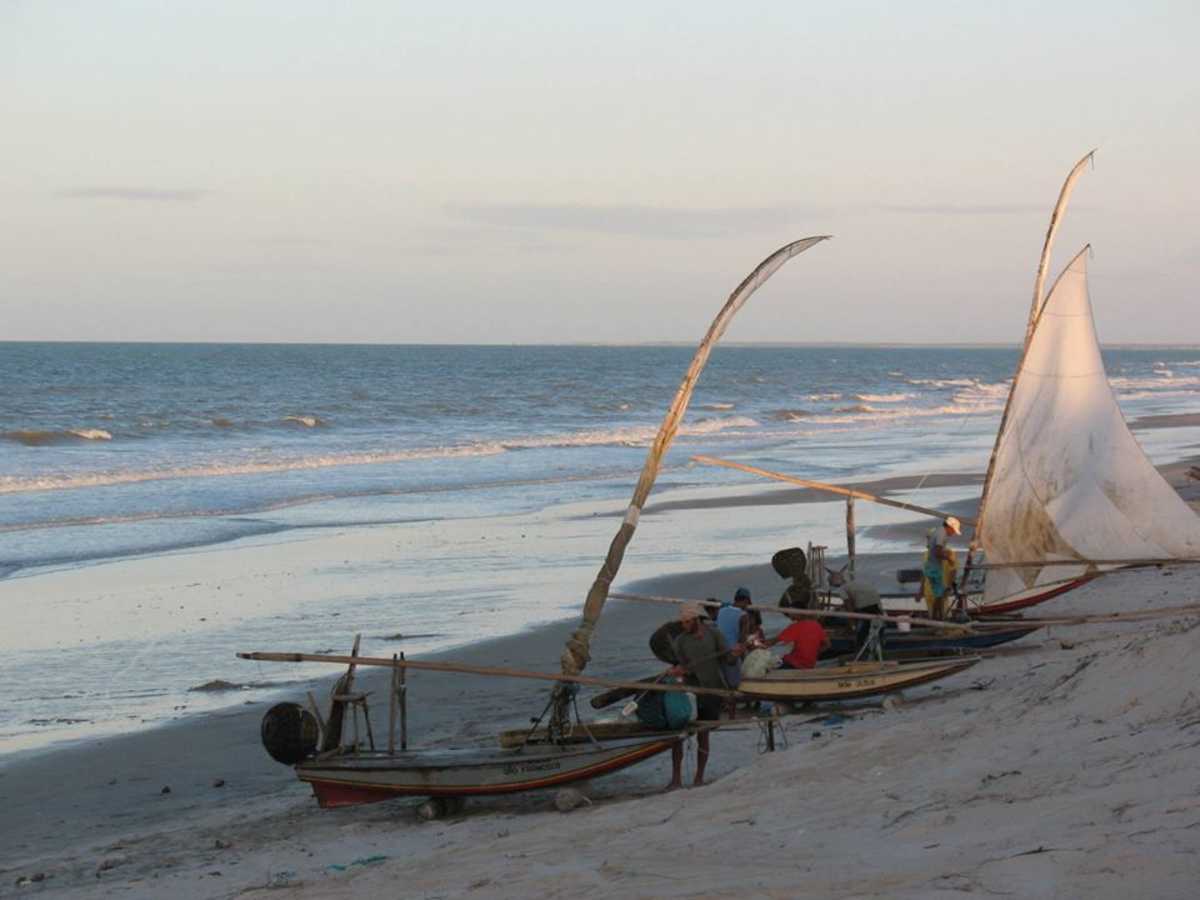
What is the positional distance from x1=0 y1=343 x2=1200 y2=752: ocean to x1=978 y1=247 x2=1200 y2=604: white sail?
5.32 m

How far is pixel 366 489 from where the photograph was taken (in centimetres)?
3328

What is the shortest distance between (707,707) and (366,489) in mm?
23088

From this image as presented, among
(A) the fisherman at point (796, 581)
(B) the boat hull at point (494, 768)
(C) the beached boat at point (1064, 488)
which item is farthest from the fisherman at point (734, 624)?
(C) the beached boat at point (1064, 488)

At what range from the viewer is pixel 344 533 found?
25.4m

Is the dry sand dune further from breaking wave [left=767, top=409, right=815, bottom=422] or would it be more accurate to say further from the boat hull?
breaking wave [left=767, top=409, right=815, bottom=422]

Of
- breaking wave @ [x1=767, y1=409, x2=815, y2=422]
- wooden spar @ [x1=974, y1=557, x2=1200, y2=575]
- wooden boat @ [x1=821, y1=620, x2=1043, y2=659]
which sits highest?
breaking wave @ [x1=767, y1=409, x2=815, y2=422]

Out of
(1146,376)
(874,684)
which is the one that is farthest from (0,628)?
(1146,376)

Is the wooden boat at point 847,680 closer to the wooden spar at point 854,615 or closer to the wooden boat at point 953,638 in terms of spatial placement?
the wooden spar at point 854,615

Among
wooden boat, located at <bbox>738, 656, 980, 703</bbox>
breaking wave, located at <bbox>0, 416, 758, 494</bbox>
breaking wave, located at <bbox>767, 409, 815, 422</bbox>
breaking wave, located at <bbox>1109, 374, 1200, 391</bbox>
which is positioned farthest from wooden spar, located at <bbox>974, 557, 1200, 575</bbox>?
breaking wave, located at <bbox>1109, 374, 1200, 391</bbox>

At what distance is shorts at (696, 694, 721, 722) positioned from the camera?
36.0 feet

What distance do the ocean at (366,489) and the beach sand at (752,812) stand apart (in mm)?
1918

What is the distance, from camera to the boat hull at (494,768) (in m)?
10.1

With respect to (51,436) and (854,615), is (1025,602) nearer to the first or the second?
(854,615)

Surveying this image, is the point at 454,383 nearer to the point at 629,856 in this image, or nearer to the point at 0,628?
the point at 0,628
